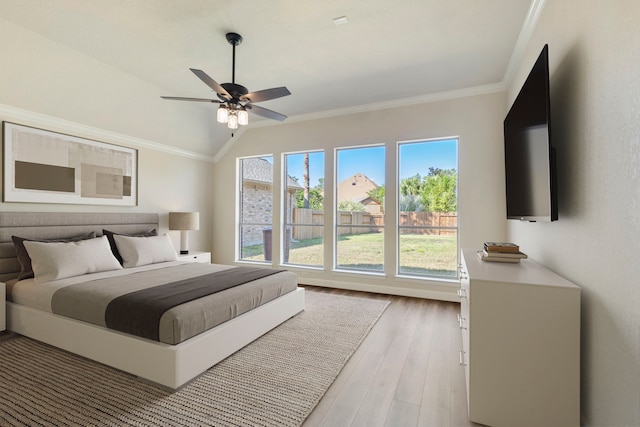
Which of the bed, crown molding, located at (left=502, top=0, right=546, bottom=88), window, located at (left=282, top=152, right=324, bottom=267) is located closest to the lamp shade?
the bed

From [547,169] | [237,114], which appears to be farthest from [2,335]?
[547,169]

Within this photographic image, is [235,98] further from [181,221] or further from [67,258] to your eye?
[181,221]

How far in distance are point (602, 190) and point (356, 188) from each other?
338 centimetres

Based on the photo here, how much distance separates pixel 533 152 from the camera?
77.5 inches

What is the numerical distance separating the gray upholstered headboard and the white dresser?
435cm

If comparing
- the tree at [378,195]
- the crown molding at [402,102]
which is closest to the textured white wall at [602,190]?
the crown molding at [402,102]

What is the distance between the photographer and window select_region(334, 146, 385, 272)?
14.6 ft

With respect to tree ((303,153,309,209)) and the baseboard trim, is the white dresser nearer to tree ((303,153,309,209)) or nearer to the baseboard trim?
the baseboard trim

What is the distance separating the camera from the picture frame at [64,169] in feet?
10.00

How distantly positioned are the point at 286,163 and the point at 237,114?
255 centimetres

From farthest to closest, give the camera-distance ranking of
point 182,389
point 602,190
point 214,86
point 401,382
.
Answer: point 214,86
point 401,382
point 182,389
point 602,190

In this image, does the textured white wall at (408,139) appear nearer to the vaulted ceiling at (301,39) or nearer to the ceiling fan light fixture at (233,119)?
the vaulted ceiling at (301,39)

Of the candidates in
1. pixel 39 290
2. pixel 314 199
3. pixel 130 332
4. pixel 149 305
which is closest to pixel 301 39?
pixel 314 199

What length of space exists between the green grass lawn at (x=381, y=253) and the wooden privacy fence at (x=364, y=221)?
9cm
